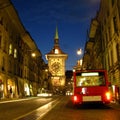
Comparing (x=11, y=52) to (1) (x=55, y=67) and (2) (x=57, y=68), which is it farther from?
(1) (x=55, y=67)

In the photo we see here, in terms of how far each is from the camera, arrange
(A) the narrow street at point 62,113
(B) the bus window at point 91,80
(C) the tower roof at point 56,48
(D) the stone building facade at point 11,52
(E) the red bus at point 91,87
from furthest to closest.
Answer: (C) the tower roof at point 56,48 < (D) the stone building facade at point 11,52 < (B) the bus window at point 91,80 < (E) the red bus at point 91,87 < (A) the narrow street at point 62,113

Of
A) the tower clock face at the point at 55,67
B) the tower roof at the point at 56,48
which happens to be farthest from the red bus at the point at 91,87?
the tower roof at the point at 56,48

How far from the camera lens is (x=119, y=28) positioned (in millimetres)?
29688

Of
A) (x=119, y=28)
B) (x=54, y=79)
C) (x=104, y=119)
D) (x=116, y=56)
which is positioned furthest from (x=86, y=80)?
(x=54, y=79)

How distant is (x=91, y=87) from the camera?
19266 mm

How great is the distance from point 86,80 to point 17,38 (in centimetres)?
3990

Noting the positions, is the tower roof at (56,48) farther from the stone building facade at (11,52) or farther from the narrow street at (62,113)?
the narrow street at (62,113)

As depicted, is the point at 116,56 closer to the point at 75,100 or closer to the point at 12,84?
→ the point at 75,100

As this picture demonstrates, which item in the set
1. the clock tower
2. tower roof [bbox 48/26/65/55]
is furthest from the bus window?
tower roof [bbox 48/26/65/55]

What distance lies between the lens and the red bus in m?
19.0

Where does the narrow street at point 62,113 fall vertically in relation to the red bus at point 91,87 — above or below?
below

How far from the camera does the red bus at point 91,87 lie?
19016 millimetres

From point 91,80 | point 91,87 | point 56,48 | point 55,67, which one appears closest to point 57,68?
point 55,67

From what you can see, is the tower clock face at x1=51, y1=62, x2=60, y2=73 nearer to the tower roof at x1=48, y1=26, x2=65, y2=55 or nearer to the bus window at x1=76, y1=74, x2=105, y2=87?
the tower roof at x1=48, y1=26, x2=65, y2=55
